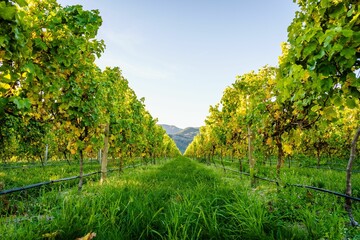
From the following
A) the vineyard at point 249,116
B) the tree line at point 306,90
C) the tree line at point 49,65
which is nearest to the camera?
the tree line at point 306,90

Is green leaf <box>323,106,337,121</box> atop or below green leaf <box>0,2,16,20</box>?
below

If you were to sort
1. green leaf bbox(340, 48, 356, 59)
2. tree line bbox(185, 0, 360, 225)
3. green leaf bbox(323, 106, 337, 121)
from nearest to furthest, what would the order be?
1. green leaf bbox(340, 48, 356, 59)
2. tree line bbox(185, 0, 360, 225)
3. green leaf bbox(323, 106, 337, 121)

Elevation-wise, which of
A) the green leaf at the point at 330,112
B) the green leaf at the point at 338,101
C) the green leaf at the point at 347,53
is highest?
the green leaf at the point at 347,53

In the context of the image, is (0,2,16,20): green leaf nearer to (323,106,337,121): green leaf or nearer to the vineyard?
the vineyard

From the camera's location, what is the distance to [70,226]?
296 centimetres

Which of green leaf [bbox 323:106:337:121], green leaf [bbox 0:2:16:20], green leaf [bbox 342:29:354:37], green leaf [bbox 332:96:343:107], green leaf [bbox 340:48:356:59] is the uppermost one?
green leaf [bbox 0:2:16:20]

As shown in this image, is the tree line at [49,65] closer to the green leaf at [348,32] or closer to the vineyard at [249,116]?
the vineyard at [249,116]

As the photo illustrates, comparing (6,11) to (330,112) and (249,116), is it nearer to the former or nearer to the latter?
(330,112)

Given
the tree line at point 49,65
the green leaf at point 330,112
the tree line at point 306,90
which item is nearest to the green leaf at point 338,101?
the tree line at point 306,90

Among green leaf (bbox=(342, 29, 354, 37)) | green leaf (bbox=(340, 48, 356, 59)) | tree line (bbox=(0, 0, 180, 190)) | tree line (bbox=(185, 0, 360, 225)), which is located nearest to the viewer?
green leaf (bbox=(342, 29, 354, 37))

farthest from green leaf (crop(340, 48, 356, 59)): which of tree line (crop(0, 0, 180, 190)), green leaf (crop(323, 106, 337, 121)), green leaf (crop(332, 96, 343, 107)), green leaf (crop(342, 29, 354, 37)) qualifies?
tree line (crop(0, 0, 180, 190))

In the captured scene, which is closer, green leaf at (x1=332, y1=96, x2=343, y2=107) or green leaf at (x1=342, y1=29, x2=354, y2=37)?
green leaf at (x1=342, y1=29, x2=354, y2=37)

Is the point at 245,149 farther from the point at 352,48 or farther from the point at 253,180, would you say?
the point at 352,48

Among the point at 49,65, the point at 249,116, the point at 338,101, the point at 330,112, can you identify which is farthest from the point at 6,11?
the point at 249,116
